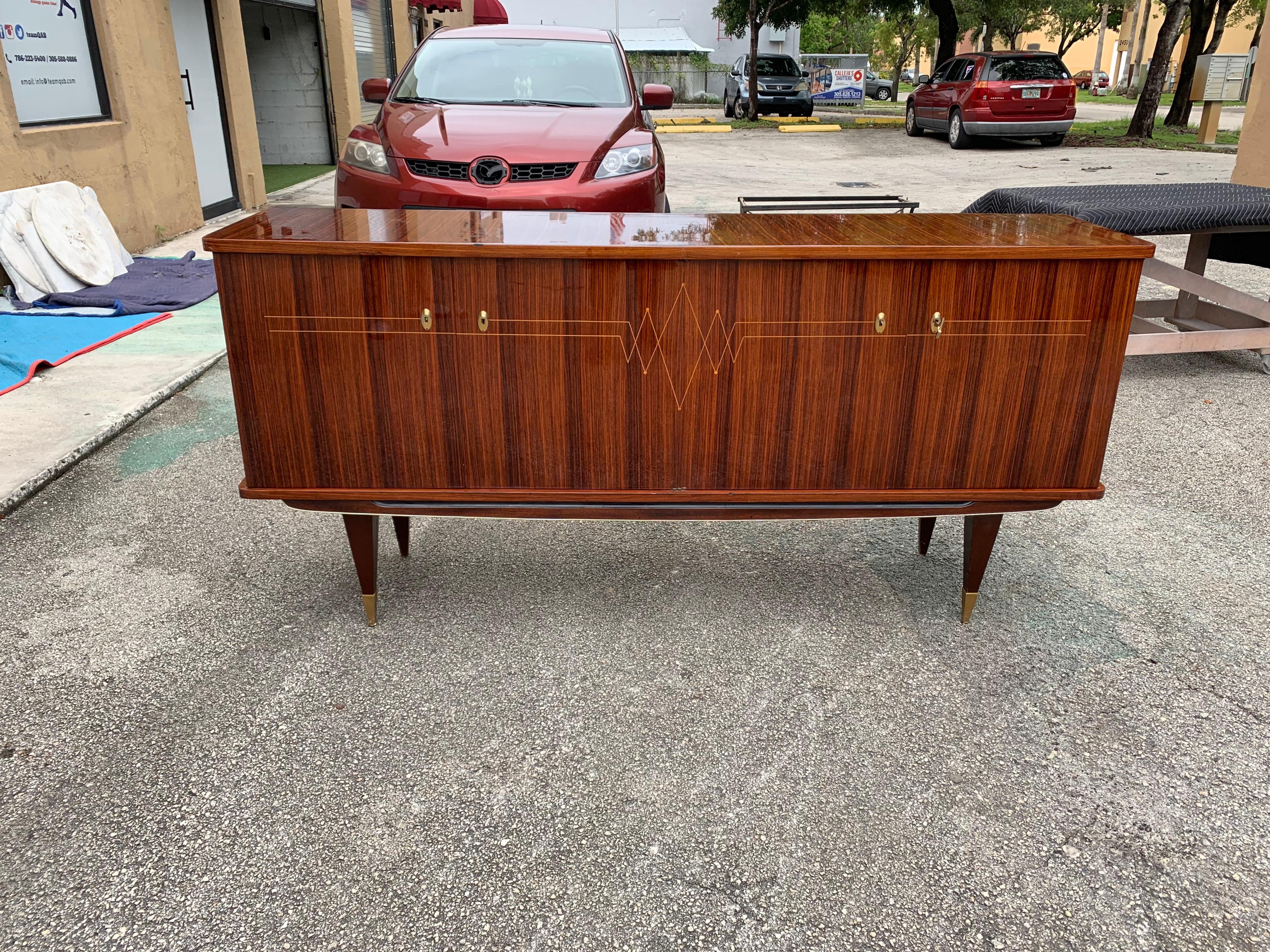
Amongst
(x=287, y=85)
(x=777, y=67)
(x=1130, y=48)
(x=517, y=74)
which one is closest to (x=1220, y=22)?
(x=777, y=67)

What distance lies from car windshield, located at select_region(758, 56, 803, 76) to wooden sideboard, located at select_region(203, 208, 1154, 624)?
24.7m

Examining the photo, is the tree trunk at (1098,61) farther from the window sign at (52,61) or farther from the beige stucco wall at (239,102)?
the window sign at (52,61)

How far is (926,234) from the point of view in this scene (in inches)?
105

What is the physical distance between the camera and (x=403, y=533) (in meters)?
3.46

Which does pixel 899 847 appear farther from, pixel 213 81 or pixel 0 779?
pixel 213 81

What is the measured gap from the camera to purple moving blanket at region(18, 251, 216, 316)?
21.2 ft

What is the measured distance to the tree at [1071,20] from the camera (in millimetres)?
39344

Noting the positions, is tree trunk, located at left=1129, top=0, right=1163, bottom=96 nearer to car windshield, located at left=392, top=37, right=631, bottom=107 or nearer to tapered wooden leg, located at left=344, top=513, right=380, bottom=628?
car windshield, located at left=392, top=37, right=631, bottom=107

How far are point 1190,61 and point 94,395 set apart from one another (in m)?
23.4

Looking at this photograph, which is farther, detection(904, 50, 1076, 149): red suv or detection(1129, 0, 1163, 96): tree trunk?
detection(1129, 0, 1163, 96): tree trunk

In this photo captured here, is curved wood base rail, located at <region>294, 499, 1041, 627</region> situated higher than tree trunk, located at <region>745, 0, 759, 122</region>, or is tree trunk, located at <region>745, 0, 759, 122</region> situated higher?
tree trunk, located at <region>745, 0, 759, 122</region>

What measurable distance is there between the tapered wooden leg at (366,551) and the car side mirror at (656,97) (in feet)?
15.1

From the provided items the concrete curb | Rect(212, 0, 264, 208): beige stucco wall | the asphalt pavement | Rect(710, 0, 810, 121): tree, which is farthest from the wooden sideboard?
Rect(710, 0, 810, 121): tree

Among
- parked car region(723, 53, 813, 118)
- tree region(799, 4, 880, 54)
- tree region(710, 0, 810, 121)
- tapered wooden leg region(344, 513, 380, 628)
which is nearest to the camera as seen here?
tapered wooden leg region(344, 513, 380, 628)
